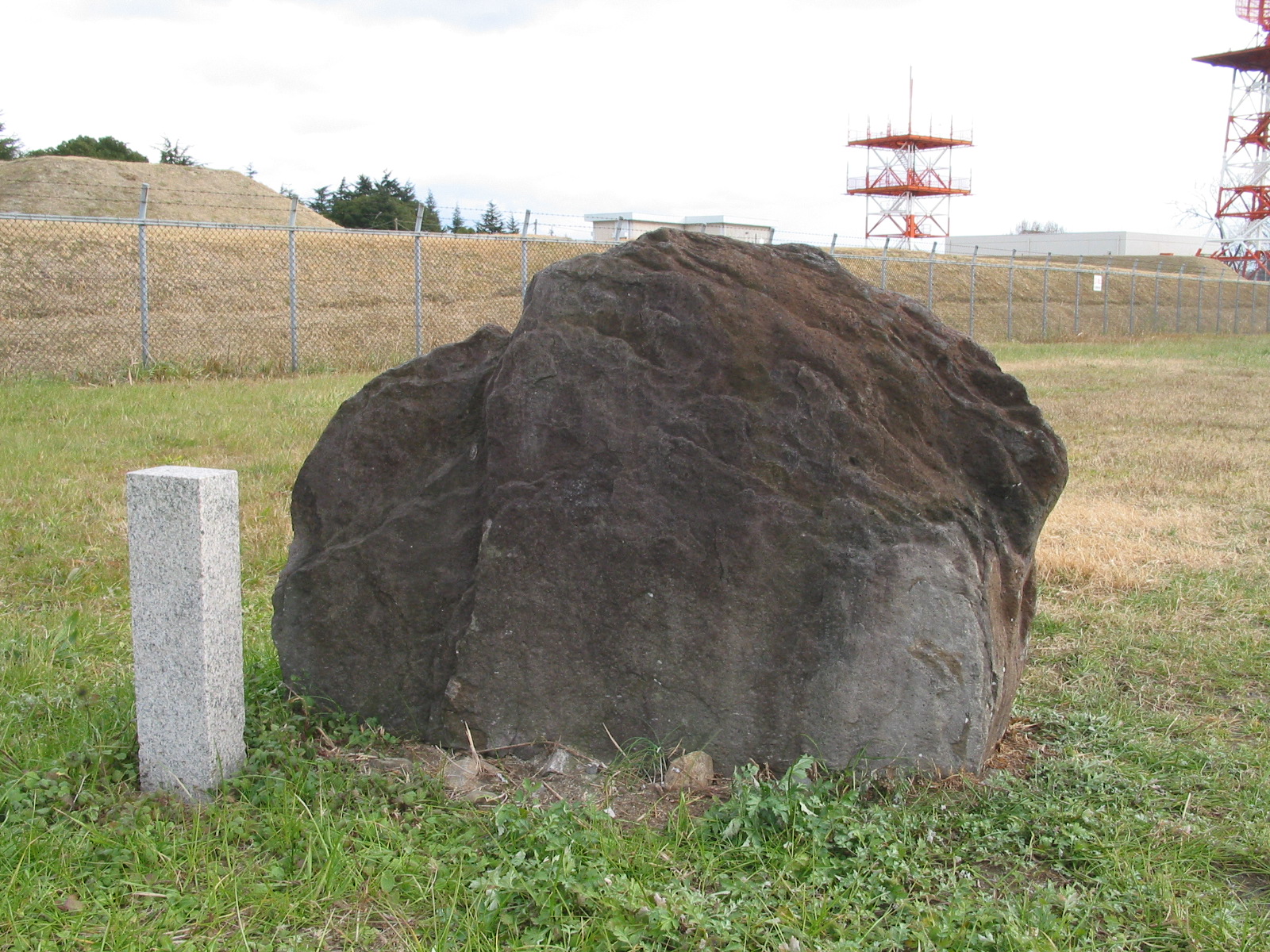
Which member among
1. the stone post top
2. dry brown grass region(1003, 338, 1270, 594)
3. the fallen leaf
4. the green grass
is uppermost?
the stone post top

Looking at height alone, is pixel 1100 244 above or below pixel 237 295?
above

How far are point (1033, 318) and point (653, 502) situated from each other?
31.5 metres

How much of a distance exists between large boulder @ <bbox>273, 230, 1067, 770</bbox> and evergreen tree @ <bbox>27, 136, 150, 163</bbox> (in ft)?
114

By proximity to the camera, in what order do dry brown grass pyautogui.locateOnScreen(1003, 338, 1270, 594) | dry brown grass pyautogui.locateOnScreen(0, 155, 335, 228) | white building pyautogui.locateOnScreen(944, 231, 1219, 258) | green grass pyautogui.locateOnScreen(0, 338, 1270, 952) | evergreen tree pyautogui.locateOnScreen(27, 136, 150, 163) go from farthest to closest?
1. white building pyautogui.locateOnScreen(944, 231, 1219, 258)
2. evergreen tree pyautogui.locateOnScreen(27, 136, 150, 163)
3. dry brown grass pyautogui.locateOnScreen(0, 155, 335, 228)
4. dry brown grass pyautogui.locateOnScreen(1003, 338, 1270, 594)
5. green grass pyautogui.locateOnScreen(0, 338, 1270, 952)

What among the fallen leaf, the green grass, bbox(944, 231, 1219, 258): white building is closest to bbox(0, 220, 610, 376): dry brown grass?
the green grass

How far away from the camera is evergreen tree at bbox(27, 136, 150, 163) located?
3341 cm

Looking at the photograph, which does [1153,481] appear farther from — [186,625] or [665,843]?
[186,625]

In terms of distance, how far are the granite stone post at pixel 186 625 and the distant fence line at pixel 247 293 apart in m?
10.0

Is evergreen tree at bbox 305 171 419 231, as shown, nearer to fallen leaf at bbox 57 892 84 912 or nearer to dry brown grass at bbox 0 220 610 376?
dry brown grass at bbox 0 220 610 376

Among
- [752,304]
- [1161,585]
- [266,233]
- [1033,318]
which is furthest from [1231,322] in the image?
[752,304]

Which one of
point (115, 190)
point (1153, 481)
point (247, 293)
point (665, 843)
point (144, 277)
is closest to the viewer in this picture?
point (665, 843)

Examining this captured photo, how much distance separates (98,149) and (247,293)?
18482 mm

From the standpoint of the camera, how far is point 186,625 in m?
2.92

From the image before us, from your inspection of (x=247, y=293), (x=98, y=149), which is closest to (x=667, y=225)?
(x=247, y=293)
